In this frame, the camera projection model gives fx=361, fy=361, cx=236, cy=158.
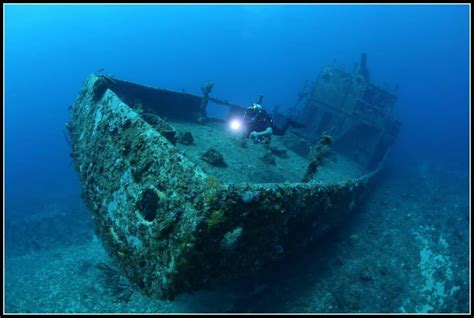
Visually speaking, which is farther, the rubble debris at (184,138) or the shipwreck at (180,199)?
the rubble debris at (184,138)

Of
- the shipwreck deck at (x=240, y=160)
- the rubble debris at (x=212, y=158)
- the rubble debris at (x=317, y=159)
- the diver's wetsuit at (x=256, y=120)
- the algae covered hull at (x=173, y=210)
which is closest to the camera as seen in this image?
the algae covered hull at (x=173, y=210)

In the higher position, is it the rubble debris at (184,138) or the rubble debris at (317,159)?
the rubble debris at (317,159)

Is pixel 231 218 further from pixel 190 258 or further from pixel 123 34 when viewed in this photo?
pixel 123 34

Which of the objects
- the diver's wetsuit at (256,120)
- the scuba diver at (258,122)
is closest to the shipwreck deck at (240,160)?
the scuba diver at (258,122)

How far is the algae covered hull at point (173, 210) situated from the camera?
13.6ft

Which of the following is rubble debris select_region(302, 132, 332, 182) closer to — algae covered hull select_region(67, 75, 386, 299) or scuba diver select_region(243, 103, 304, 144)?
algae covered hull select_region(67, 75, 386, 299)

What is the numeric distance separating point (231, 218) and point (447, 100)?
169392 millimetres

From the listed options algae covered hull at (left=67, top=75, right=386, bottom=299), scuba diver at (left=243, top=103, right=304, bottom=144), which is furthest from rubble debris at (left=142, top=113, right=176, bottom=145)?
scuba diver at (left=243, top=103, right=304, bottom=144)

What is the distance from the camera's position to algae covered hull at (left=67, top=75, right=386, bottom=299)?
4156 mm

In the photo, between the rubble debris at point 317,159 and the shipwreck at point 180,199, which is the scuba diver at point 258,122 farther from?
the rubble debris at point 317,159

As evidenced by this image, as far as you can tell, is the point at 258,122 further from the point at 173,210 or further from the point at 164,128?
the point at 173,210

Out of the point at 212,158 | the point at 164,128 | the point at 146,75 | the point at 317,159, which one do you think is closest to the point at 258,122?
the point at 212,158

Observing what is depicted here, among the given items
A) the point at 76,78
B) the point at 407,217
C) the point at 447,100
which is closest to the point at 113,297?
the point at 407,217

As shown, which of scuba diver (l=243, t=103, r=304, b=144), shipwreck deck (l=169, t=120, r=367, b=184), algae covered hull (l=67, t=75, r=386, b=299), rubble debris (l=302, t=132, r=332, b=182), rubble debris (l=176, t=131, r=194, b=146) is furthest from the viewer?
rubble debris (l=176, t=131, r=194, b=146)
